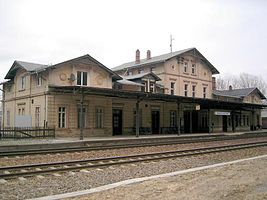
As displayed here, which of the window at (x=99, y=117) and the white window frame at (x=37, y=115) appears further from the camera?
the window at (x=99, y=117)

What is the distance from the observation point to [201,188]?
25.3ft

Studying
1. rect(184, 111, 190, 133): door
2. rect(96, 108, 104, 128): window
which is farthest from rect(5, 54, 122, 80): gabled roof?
rect(184, 111, 190, 133): door

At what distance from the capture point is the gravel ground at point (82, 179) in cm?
793

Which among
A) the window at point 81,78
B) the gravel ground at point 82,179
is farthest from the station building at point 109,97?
the gravel ground at point 82,179

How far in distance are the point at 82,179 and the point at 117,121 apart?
21.1 m

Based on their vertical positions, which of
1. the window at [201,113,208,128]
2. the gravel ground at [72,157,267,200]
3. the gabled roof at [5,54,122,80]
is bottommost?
the gravel ground at [72,157,267,200]

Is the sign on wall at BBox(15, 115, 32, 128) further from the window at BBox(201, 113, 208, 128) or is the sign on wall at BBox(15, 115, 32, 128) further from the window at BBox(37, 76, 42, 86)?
the window at BBox(201, 113, 208, 128)

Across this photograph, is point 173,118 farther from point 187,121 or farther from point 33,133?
point 33,133

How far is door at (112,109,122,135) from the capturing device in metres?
30.2

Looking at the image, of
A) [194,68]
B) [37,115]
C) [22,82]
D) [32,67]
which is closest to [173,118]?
[194,68]

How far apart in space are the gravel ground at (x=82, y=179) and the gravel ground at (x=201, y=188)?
4.23 feet

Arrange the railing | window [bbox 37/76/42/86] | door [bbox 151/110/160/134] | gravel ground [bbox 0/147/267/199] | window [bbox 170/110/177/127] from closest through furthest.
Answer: gravel ground [bbox 0/147/267/199], the railing, window [bbox 37/76/42/86], door [bbox 151/110/160/134], window [bbox 170/110/177/127]

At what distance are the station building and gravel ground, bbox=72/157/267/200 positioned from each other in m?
14.3

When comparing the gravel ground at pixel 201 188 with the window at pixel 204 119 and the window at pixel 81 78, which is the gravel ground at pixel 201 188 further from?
the window at pixel 204 119
